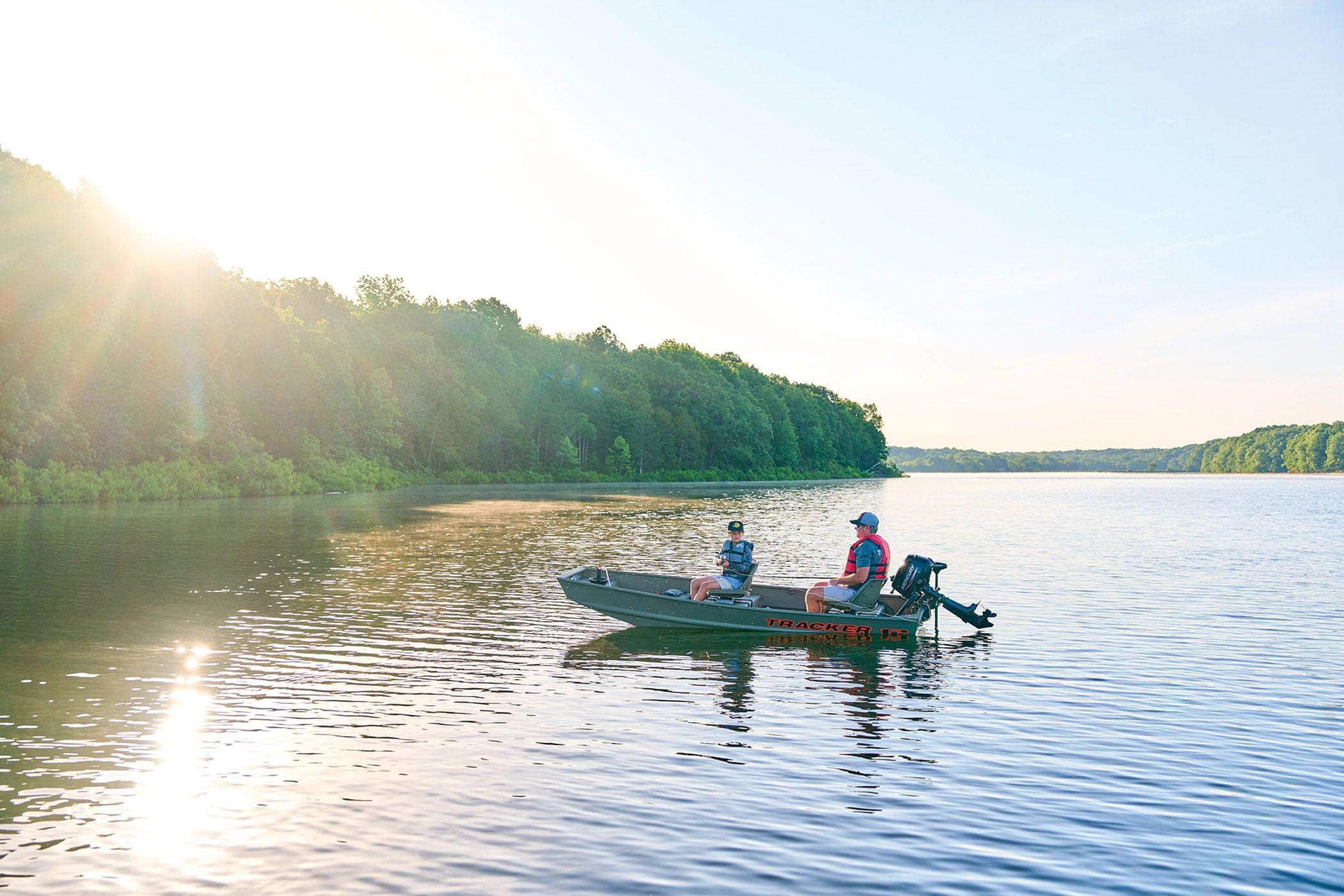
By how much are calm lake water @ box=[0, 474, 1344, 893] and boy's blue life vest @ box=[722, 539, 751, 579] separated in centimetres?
187

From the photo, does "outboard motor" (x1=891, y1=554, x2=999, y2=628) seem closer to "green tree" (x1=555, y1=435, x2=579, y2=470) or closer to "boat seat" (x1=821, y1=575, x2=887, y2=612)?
"boat seat" (x1=821, y1=575, x2=887, y2=612)

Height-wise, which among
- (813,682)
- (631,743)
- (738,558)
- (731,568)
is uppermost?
(738,558)

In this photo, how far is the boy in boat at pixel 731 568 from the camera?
72.4ft

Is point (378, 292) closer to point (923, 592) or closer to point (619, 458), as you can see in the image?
point (619, 458)

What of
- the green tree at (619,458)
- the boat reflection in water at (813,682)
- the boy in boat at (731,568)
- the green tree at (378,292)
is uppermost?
the green tree at (378,292)

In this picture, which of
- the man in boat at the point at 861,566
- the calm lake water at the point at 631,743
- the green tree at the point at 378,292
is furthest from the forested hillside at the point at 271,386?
the man in boat at the point at 861,566

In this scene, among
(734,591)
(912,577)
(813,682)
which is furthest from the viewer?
(912,577)

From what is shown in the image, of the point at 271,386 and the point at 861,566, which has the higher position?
the point at 271,386

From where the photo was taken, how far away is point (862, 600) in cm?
2177

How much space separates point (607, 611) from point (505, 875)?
1376 centimetres

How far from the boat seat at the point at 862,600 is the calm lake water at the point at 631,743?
1030 millimetres

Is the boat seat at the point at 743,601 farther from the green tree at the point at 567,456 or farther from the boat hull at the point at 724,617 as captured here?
the green tree at the point at 567,456

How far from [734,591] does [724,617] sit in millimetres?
605

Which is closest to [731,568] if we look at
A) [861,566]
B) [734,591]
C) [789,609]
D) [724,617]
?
[734,591]
